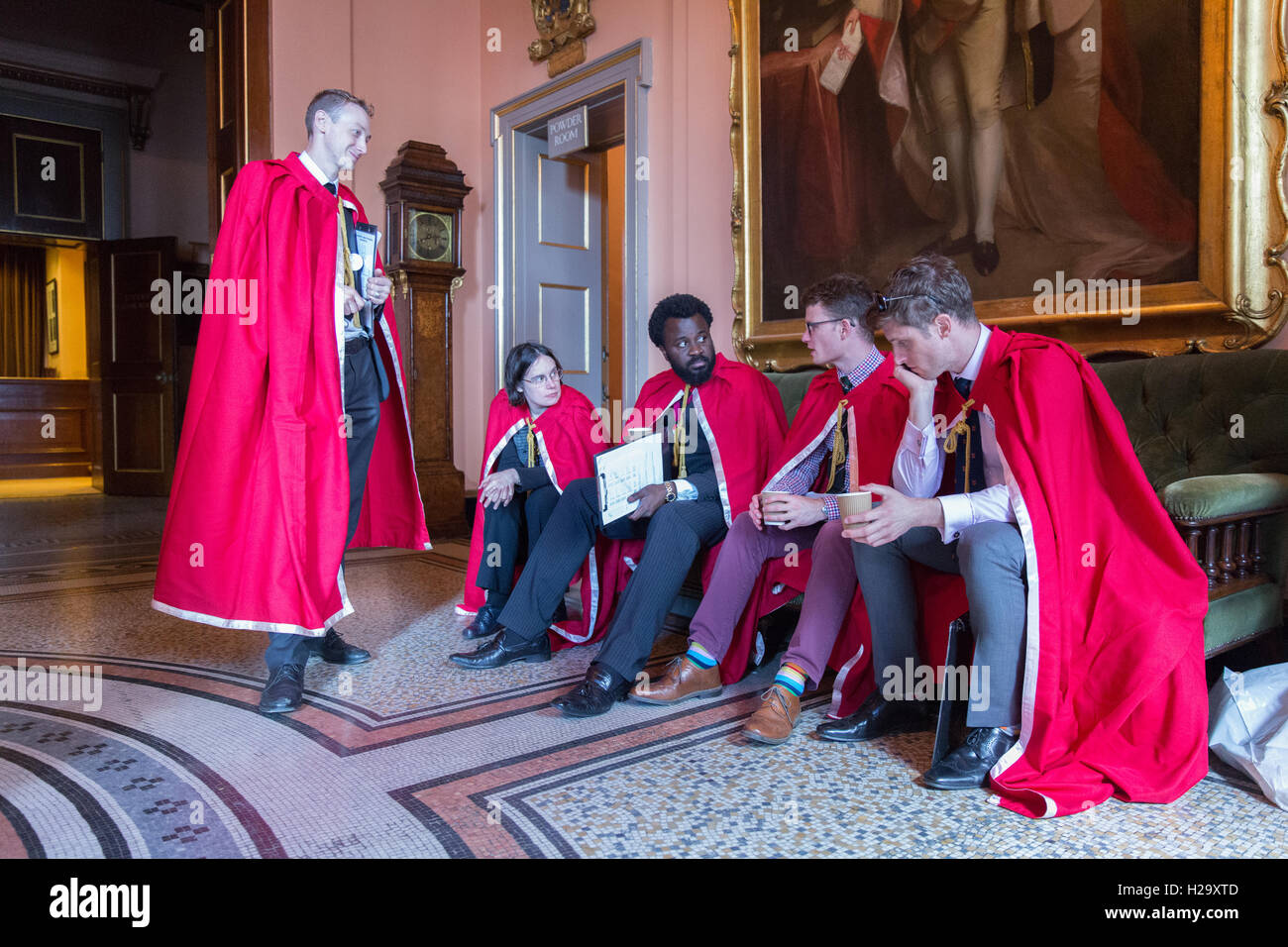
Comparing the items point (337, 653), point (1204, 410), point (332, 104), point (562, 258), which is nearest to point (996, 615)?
point (1204, 410)

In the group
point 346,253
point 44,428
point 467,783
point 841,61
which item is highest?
point 841,61

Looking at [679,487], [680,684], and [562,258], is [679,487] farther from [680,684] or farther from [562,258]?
[562,258]

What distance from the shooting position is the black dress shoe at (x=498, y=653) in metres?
3.12

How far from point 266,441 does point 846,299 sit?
5.68ft

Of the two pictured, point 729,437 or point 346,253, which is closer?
point 346,253

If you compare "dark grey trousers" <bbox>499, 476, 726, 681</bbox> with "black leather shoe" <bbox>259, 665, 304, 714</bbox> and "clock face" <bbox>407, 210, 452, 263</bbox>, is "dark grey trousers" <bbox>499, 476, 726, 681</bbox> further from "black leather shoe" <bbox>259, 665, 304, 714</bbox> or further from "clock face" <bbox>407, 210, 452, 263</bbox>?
"clock face" <bbox>407, 210, 452, 263</bbox>

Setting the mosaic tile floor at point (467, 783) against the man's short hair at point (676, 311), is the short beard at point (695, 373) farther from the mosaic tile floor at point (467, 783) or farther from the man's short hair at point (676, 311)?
the mosaic tile floor at point (467, 783)

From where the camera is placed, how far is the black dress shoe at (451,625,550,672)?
312 cm

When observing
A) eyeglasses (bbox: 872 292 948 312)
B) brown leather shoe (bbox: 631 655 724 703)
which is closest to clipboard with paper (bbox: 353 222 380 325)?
brown leather shoe (bbox: 631 655 724 703)

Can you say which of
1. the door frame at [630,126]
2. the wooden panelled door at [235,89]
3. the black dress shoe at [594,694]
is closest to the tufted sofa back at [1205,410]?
the black dress shoe at [594,694]

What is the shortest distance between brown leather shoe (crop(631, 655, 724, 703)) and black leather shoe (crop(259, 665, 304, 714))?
970 mm

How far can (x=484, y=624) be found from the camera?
11.6 ft

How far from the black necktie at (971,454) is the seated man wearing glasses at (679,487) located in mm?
813
